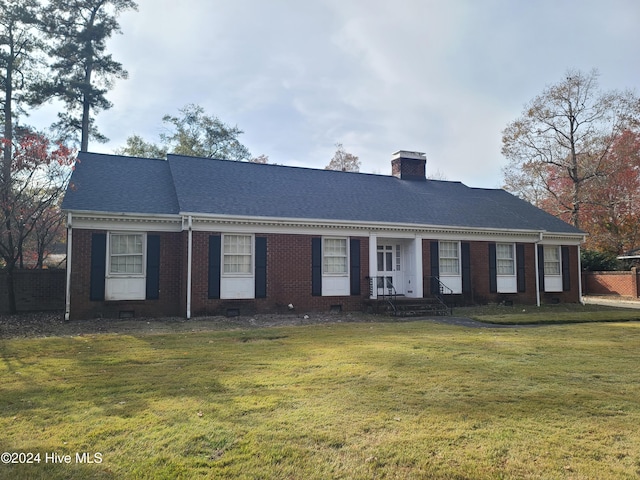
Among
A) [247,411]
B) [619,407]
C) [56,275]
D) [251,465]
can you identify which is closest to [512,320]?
[619,407]

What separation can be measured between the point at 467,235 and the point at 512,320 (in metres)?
4.97

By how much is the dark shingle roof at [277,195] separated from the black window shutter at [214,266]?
37.0 inches

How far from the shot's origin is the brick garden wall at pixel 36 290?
48.5ft

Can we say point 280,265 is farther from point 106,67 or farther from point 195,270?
point 106,67

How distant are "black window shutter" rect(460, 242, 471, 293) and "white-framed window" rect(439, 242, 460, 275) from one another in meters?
0.19

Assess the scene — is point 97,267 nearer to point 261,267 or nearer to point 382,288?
point 261,267

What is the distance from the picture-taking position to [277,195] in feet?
53.8

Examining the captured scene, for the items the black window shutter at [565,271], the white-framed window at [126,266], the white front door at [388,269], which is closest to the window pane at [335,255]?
the white front door at [388,269]

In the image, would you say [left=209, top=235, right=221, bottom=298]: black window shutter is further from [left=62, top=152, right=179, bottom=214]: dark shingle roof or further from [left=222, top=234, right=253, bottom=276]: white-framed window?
[left=62, top=152, right=179, bottom=214]: dark shingle roof

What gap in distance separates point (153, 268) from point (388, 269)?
27.1 feet

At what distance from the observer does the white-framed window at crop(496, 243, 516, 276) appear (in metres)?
18.2

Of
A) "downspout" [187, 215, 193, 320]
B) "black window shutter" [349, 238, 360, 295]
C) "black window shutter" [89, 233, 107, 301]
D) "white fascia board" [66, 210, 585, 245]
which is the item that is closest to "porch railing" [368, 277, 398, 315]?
"black window shutter" [349, 238, 360, 295]

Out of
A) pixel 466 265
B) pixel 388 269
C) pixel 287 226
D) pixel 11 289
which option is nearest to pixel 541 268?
pixel 466 265

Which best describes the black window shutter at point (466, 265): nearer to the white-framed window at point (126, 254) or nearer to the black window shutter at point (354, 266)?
the black window shutter at point (354, 266)
